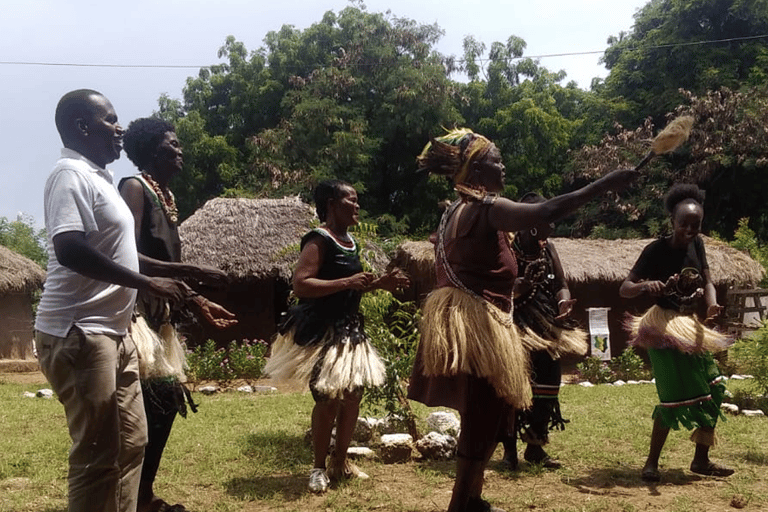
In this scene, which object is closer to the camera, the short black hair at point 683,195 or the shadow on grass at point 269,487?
the shadow on grass at point 269,487

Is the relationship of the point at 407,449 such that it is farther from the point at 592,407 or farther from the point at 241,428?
the point at 592,407

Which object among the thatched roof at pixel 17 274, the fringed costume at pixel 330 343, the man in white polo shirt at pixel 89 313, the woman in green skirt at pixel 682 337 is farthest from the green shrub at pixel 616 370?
the thatched roof at pixel 17 274

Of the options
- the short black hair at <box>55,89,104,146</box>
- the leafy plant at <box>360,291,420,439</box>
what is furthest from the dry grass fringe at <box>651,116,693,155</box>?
the leafy plant at <box>360,291,420,439</box>

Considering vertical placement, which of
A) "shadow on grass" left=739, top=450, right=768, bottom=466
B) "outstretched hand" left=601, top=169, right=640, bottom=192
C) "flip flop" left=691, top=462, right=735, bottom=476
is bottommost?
"shadow on grass" left=739, top=450, right=768, bottom=466

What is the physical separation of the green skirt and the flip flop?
276 millimetres

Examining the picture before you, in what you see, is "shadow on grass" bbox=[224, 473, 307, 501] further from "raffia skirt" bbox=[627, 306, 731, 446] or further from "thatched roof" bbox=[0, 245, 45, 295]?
"thatched roof" bbox=[0, 245, 45, 295]

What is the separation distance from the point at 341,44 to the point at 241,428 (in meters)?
19.9

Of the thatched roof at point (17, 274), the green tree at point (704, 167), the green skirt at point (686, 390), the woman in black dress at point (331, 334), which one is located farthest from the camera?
the green tree at point (704, 167)

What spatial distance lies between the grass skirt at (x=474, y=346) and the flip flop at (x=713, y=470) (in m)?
1.99

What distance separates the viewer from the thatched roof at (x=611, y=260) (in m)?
13.4

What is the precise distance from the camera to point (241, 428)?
265 inches

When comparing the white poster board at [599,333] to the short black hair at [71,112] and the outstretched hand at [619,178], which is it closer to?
the outstretched hand at [619,178]

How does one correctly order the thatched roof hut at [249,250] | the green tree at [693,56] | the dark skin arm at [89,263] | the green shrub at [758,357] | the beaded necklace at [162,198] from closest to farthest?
the dark skin arm at [89,263]
the beaded necklace at [162,198]
the green shrub at [758,357]
the thatched roof hut at [249,250]
the green tree at [693,56]

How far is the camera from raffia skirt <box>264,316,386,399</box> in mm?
4340
